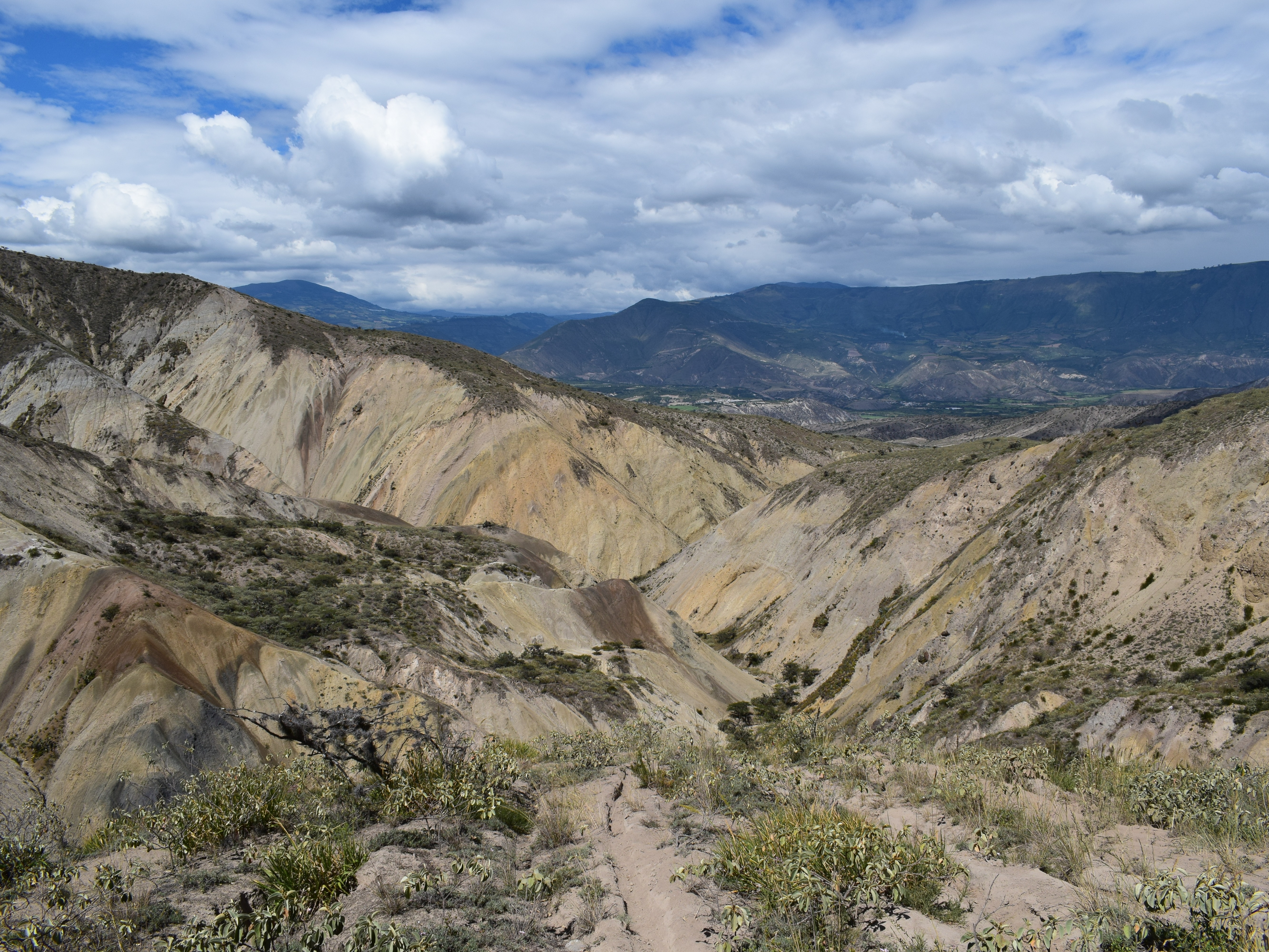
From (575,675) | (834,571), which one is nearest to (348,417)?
(834,571)

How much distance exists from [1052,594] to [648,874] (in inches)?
1421

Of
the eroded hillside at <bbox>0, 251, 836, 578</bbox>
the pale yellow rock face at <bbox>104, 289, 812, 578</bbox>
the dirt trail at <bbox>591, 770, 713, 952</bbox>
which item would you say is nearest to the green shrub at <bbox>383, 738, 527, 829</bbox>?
the dirt trail at <bbox>591, 770, 713, 952</bbox>

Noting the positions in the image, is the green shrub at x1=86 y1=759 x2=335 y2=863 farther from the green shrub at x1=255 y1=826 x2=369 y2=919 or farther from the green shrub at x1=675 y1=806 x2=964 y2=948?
the green shrub at x1=675 y1=806 x2=964 y2=948

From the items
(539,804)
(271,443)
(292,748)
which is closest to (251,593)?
(292,748)

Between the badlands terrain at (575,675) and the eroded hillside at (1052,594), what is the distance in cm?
25

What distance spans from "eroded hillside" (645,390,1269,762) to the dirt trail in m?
18.0

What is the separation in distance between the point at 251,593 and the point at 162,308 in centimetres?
8937

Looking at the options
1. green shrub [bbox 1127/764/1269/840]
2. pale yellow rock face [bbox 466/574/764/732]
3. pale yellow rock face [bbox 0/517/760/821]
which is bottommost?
pale yellow rock face [bbox 466/574/764/732]

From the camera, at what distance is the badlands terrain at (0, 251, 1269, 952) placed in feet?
23.7

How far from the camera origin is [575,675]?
4094 centimetres

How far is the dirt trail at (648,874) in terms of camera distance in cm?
705

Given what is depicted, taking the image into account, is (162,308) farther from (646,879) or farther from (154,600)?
(646,879)

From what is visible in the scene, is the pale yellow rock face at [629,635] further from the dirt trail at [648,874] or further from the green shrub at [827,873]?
the green shrub at [827,873]

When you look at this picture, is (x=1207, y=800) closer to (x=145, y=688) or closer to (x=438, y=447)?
(x=145, y=688)
